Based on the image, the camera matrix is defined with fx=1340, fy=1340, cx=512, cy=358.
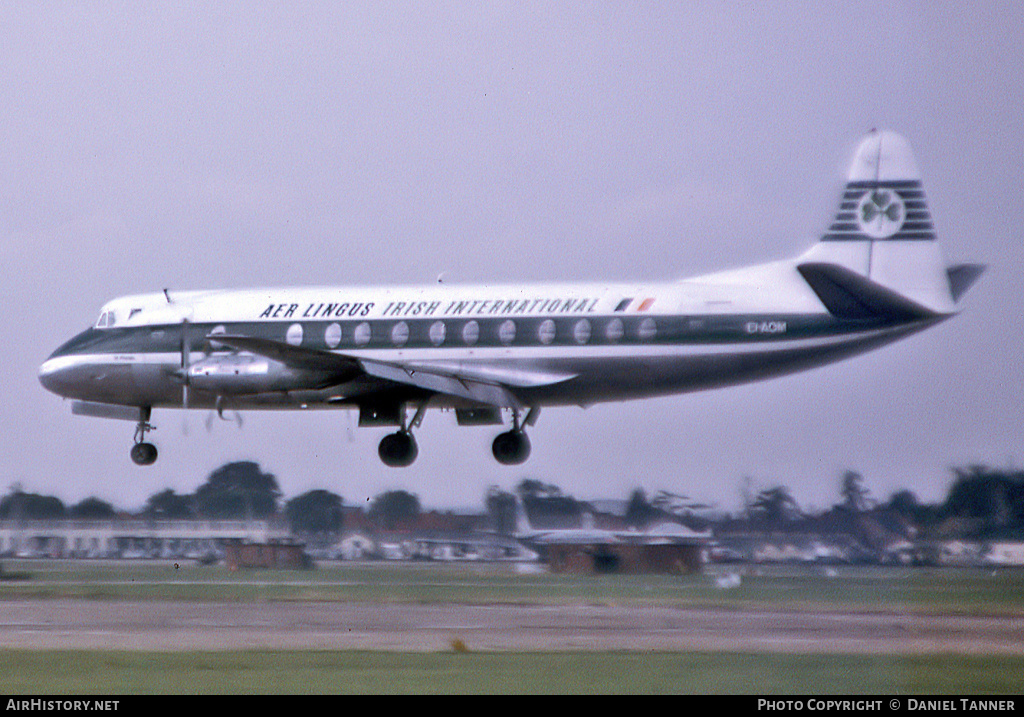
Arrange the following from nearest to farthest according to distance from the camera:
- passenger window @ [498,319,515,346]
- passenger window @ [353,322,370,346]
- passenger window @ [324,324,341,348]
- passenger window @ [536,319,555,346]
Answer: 1. passenger window @ [536,319,555,346]
2. passenger window @ [498,319,515,346]
3. passenger window @ [353,322,370,346]
4. passenger window @ [324,324,341,348]

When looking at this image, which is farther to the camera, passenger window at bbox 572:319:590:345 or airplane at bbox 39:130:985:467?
passenger window at bbox 572:319:590:345

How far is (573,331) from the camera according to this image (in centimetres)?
3162

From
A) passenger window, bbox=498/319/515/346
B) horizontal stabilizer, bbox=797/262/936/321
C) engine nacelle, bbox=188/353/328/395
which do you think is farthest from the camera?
passenger window, bbox=498/319/515/346

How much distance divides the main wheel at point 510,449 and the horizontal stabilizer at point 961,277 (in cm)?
1115

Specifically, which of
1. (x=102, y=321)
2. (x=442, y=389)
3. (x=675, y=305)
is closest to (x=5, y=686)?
Result: (x=442, y=389)

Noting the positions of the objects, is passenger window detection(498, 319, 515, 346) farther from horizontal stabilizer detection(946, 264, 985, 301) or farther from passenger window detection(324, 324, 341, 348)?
horizontal stabilizer detection(946, 264, 985, 301)

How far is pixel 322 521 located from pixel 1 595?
725cm

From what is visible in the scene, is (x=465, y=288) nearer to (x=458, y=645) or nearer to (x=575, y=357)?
(x=575, y=357)

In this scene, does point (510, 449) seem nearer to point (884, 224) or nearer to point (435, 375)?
point (435, 375)

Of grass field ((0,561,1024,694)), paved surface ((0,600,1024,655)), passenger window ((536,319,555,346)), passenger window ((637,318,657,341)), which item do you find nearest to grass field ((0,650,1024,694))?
grass field ((0,561,1024,694))

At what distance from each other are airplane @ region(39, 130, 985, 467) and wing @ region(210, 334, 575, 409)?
0.04 metres

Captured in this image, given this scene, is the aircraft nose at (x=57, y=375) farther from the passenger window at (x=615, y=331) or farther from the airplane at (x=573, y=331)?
the passenger window at (x=615, y=331)

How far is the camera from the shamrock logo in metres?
32.3

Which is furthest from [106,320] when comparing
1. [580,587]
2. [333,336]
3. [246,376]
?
[580,587]
